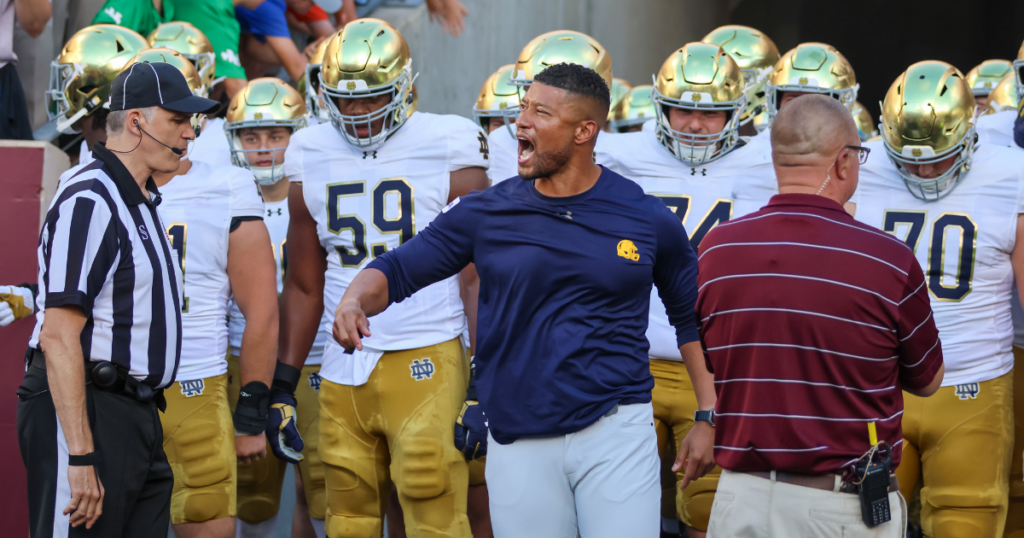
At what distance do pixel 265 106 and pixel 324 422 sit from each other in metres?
1.82

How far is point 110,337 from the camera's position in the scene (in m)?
2.74

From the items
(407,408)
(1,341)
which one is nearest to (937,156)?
(407,408)

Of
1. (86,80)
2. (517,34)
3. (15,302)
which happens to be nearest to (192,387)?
(15,302)

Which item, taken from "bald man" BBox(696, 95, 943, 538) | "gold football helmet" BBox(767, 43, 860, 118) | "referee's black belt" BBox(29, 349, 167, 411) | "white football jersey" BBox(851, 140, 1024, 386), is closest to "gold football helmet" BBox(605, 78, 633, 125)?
"gold football helmet" BBox(767, 43, 860, 118)

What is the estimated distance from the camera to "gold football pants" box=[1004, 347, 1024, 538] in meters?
4.06

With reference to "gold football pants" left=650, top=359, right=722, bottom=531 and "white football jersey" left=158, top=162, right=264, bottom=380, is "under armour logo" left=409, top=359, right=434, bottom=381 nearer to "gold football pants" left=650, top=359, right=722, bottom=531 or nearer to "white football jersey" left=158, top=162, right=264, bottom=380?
"white football jersey" left=158, top=162, right=264, bottom=380

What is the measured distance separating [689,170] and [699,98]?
289 mm

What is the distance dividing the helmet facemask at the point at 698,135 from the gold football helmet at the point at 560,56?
70 centimetres

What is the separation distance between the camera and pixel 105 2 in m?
6.20

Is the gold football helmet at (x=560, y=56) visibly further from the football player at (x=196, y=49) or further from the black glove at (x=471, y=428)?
the black glove at (x=471, y=428)

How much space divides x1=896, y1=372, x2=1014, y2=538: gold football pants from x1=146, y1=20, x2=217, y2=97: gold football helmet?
12.7 ft

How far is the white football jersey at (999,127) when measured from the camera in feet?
16.1

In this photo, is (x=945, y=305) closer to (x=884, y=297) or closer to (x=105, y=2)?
(x=884, y=297)

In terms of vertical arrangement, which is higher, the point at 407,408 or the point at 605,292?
the point at 605,292
